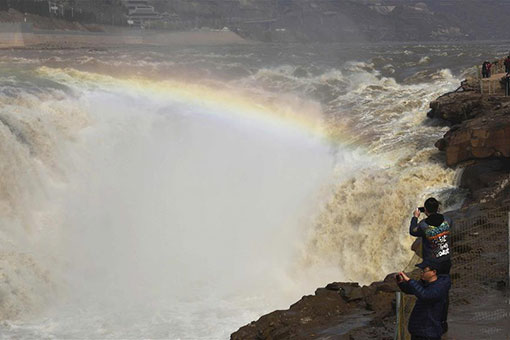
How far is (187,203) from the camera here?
73.3 ft

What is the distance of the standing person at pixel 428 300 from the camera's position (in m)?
6.09

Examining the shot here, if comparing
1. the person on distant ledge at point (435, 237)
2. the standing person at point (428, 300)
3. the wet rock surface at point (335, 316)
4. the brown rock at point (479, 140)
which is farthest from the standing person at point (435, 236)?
the brown rock at point (479, 140)

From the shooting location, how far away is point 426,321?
6379 mm

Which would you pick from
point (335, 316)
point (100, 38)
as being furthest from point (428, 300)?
point (100, 38)

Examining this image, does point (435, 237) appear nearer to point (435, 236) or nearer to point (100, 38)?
point (435, 236)

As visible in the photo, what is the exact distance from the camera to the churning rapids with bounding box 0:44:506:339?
53.7 feet

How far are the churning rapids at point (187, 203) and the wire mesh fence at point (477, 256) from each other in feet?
10.4

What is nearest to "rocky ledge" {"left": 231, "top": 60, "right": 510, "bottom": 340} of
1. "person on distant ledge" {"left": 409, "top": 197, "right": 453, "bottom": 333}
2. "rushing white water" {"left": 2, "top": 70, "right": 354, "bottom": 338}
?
"person on distant ledge" {"left": 409, "top": 197, "right": 453, "bottom": 333}

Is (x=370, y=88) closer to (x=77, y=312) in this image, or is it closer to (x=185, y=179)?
(x=185, y=179)

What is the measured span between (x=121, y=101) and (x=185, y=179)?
18.6 feet

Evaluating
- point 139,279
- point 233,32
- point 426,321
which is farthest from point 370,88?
point 233,32

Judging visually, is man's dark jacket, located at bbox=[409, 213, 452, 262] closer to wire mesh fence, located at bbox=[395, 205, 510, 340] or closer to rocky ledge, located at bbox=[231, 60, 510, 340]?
wire mesh fence, located at bbox=[395, 205, 510, 340]

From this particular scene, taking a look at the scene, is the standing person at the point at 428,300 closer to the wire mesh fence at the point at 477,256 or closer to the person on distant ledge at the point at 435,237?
the person on distant ledge at the point at 435,237

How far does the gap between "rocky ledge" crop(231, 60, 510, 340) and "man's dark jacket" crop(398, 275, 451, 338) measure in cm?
243
